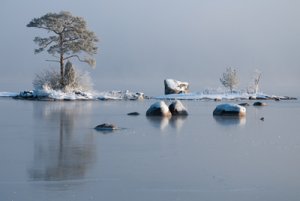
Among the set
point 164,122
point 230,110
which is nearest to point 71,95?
point 230,110

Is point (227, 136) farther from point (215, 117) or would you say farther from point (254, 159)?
point (215, 117)

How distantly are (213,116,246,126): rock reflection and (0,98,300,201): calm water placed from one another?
3161 millimetres

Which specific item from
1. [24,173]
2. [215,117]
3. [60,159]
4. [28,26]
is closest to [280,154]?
[60,159]

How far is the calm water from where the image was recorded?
8.95 meters

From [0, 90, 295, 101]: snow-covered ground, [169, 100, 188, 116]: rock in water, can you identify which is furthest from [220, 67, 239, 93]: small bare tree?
[169, 100, 188, 116]: rock in water

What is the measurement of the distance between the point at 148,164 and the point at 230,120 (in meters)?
13.1

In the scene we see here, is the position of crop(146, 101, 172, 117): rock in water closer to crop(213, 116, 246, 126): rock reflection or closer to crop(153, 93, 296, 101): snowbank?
crop(213, 116, 246, 126): rock reflection

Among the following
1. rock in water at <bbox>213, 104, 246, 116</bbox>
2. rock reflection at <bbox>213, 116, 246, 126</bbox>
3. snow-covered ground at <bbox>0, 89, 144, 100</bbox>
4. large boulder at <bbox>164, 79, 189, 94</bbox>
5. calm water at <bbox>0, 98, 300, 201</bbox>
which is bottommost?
calm water at <bbox>0, 98, 300, 201</bbox>

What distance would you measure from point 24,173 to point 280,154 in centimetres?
611

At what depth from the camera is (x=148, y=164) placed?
1145cm

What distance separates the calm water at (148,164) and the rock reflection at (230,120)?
316cm

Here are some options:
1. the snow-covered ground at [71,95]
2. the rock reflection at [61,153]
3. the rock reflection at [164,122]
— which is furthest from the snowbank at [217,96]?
the rock reflection at [61,153]

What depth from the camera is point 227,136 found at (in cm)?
1728

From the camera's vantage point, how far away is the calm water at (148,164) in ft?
29.3
